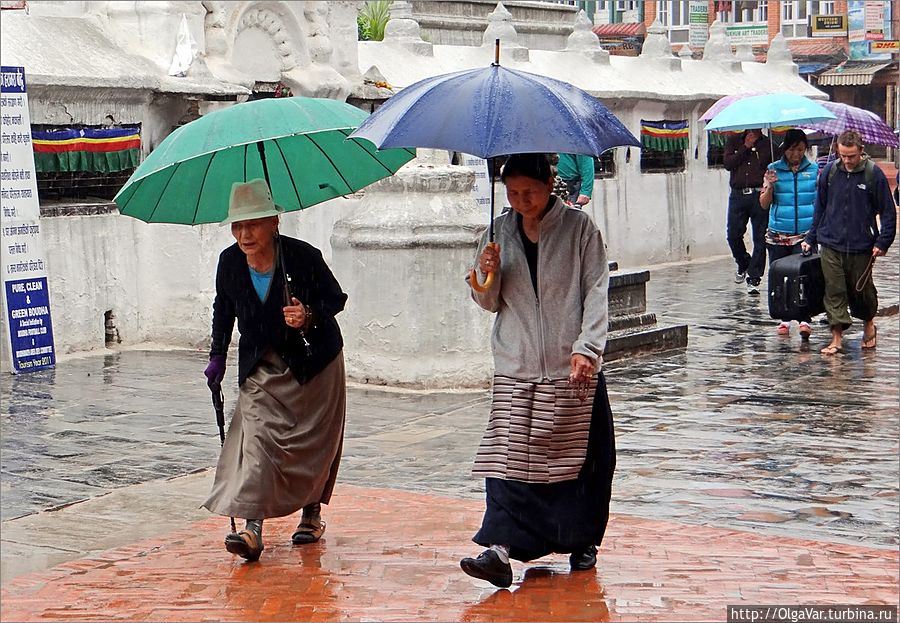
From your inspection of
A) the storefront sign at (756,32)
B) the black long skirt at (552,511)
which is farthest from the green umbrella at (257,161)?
the storefront sign at (756,32)

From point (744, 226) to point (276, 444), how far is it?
10497mm

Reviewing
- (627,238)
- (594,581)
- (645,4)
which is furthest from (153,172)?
(645,4)

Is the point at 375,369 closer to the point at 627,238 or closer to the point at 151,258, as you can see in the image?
the point at 151,258

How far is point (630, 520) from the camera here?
21.9ft

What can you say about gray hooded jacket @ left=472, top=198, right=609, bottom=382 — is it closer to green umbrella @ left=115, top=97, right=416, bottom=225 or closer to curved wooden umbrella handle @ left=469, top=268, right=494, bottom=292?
curved wooden umbrella handle @ left=469, top=268, right=494, bottom=292

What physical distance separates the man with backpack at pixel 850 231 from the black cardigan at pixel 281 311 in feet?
19.8

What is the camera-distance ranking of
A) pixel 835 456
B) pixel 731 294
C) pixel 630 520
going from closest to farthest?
pixel 630 520 → pixel 835 456 → pixel 731 294

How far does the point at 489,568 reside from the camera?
5.43 meters

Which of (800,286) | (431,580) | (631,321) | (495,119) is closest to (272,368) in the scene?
(431,580)

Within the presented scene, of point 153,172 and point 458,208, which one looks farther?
point 458,208

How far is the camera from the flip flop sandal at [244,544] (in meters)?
5.94

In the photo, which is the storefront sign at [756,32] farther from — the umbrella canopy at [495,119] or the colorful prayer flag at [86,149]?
the umbrella canopy at [495,119]

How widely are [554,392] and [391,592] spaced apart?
0.96m

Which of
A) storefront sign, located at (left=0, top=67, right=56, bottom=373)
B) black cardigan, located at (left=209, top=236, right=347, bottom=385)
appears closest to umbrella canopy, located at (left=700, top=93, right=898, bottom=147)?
storefront sign, located at (left=0, top=67, right=56, bottom=373)
